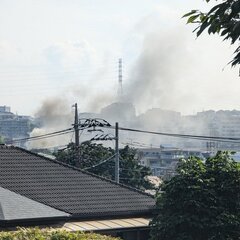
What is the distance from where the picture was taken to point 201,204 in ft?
50.8

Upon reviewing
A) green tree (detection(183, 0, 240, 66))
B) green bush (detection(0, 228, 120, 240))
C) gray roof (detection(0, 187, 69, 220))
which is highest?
green tree (detection(183, 0, 240, 66))

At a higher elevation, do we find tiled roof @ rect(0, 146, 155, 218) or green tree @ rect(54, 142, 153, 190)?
green tree @ rect(54, 142, 153, 190)

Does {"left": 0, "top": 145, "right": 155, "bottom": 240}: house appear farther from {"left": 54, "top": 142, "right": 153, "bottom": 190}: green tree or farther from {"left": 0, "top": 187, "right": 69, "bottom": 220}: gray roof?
{"left": 54, "top": 142, "right": 153, "bottom": 190}: green tree

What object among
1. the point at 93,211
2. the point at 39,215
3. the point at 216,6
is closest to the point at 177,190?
the point at 93,211

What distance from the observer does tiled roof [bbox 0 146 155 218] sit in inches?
675

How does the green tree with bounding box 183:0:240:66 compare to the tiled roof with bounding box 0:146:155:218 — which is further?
the tiled roof with bounding box 0:146:155:218

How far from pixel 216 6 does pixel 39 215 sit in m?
11.2

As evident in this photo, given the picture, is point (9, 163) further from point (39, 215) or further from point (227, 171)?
point (227, 171)

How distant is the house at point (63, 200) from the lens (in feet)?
51.4

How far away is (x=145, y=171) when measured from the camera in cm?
5719

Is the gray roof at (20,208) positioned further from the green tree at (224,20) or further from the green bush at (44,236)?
the green tree at (224,20)

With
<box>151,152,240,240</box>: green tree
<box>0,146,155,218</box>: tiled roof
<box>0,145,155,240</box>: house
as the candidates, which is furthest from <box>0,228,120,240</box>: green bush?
<box>0,146,155,218</box>: tiled roof

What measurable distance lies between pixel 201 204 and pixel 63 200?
4167 mm

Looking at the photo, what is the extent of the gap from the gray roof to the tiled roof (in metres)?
0.55
